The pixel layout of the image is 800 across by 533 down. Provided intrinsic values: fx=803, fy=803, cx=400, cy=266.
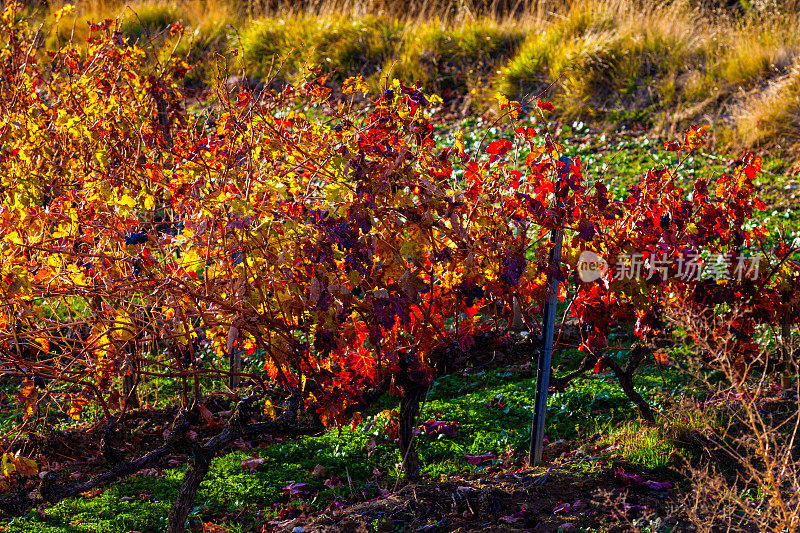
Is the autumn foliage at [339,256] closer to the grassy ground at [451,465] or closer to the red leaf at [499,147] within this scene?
the red leaf at [499,147]

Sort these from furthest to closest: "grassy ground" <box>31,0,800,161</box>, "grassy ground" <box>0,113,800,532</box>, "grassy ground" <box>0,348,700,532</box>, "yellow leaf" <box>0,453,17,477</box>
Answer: "grassy ground" <box>31,0,800,161</box> → "grassy ground" <box>0,348,700,532</box> → "grassy ground" <box>0,113,800,532</box> → "yellow leaf" <box>0,453,17,477</box>

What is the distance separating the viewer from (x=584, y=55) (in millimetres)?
9312

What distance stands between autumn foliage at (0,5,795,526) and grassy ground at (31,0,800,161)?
14.2ft

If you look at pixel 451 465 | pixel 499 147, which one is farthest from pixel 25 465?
pixel 499 147

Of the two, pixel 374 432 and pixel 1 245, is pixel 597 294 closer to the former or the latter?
pixel 374 432

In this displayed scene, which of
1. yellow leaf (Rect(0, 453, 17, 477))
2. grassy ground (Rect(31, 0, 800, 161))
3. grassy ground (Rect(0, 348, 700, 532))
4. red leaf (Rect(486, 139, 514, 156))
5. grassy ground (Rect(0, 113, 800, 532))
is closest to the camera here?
yellow leaf (Rect(0, 453, 17, 477))

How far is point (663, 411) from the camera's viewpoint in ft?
13.7

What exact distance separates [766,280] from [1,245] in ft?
11.1

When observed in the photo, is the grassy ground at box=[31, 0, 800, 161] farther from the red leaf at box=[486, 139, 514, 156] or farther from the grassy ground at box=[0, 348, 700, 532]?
the red leaf at box=[486, 139, 514, 156]

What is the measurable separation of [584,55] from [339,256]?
7.20 metres

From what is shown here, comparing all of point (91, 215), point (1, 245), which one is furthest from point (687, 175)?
point (1, 245)

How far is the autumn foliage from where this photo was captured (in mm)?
2943

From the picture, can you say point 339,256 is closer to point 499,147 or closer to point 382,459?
point 499,147

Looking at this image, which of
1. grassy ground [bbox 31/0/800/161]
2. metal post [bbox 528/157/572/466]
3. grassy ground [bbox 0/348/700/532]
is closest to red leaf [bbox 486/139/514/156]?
metal post [bbox 528/157/572/466]
